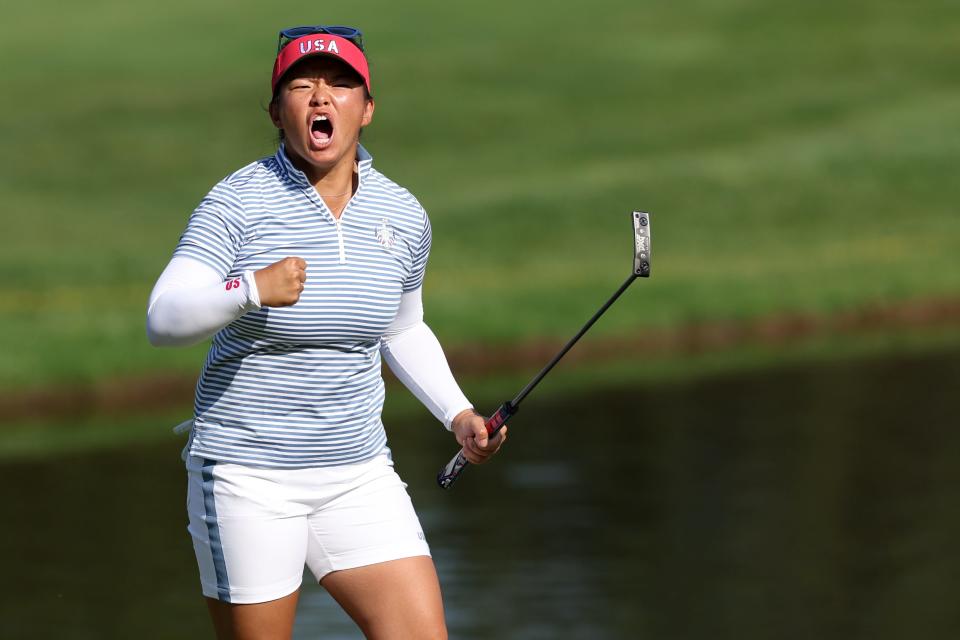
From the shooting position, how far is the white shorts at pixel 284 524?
541 cm

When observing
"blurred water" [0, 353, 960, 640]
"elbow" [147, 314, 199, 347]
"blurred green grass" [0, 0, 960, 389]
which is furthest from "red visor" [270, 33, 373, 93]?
"blurred green grass" [0, 0, 960, 389]

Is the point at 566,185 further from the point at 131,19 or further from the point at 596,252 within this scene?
the point at 131,19

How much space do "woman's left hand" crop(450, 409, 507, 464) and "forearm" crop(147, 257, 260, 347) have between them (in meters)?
1.01

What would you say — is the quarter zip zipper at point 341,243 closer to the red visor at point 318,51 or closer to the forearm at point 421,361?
the red visor at point 318,51

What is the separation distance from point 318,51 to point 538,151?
28218 mm

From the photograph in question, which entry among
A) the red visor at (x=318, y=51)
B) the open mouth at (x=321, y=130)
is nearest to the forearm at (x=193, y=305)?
the open mouth at (x=321, y=130)

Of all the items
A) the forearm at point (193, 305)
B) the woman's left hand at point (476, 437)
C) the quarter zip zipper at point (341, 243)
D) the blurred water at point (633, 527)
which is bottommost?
A: the blurred water at point (633, 527)

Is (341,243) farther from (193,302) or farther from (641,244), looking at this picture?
(641,244)

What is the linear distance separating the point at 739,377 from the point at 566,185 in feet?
40.3

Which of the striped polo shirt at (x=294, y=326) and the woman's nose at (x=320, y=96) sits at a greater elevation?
the woman's nose at (x=320, y=96)

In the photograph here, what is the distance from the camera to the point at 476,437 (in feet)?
19.3

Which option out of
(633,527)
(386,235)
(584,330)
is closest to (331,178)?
(386,235)

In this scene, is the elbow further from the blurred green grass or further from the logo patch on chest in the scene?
the blurred green grass

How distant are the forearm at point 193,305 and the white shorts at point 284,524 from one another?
486mm
